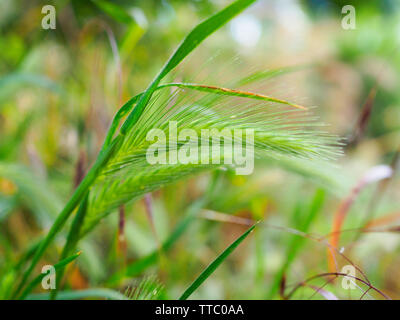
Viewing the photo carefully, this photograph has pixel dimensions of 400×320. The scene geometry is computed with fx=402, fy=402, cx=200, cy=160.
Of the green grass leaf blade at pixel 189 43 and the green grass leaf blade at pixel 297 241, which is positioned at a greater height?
the green grass leaf blade at pixel 189 43

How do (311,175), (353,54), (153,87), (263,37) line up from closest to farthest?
1. (153,87)
2. (311,175)
3. (263,37)
4. (353,54)

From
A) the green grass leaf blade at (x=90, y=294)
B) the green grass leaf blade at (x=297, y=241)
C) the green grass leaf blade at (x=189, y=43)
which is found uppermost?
the green grass leaf blade at (x=189, y=43)

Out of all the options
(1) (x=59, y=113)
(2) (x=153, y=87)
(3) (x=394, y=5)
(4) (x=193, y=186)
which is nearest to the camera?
(2) (x=153, y=87)

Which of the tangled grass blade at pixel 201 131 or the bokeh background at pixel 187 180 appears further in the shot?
the bokeh background at pixel 187 180

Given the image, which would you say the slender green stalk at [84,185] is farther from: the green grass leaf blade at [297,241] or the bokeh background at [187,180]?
the green grass leaf blade at [297,241]

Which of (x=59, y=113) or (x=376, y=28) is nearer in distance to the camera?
(x=59, y=113)

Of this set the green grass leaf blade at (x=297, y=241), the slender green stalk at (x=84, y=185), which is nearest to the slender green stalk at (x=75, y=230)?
the slender green stalk at (x=84, y=185)

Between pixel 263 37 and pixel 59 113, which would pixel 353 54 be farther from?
pixel 59 113

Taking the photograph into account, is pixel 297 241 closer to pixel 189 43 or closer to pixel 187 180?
pixel 189 43
